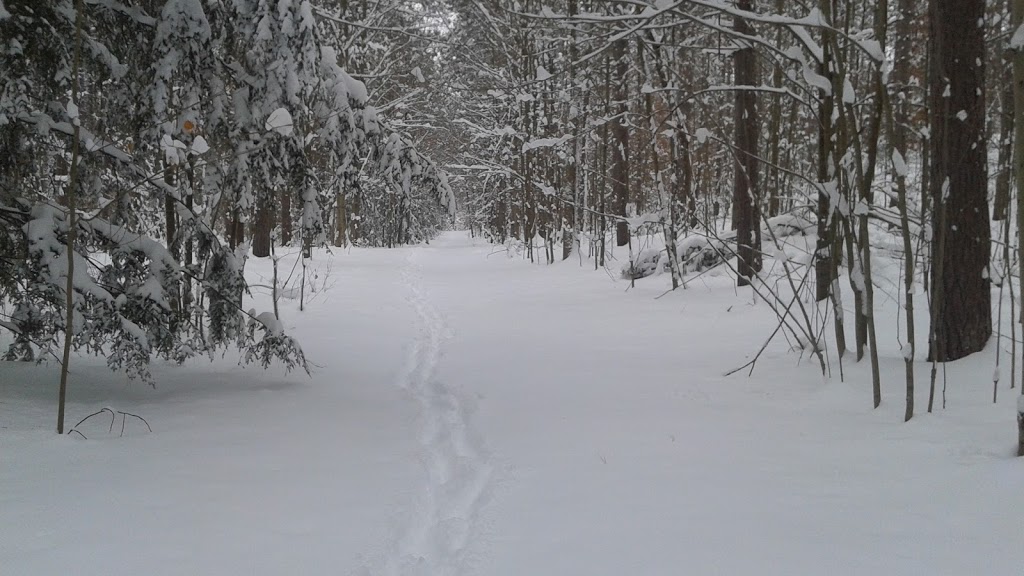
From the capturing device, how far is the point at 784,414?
4645 millimetres

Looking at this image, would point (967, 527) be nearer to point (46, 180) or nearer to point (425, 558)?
point (425, 558)

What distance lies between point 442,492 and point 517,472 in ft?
1.53

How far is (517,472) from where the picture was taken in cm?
Answer: 382

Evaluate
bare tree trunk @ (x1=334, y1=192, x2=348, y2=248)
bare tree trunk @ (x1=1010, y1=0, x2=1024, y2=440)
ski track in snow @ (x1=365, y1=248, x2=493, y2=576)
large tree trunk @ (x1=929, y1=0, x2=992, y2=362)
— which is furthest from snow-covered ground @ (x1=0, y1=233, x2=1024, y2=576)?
bare tree trunk @ (x1=334, y1=192, x2=348, y2=248)

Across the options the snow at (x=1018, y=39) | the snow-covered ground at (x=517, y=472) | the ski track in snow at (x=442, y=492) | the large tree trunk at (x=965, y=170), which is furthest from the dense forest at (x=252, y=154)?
the ski track in snow at (x=442, y=492)

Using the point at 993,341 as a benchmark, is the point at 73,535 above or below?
below

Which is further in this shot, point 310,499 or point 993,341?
point 993,341

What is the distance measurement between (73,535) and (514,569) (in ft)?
6.19

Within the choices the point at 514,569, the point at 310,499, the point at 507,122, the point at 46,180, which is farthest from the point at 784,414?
the point at 507,122

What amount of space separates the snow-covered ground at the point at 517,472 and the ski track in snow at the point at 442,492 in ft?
0.05

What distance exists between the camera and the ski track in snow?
283cm

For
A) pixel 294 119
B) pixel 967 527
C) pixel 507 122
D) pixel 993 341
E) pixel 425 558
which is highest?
pixel 507 122

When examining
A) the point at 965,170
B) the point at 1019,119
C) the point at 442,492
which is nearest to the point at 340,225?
the point at 965,170

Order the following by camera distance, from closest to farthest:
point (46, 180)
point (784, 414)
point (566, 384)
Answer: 1. point (784, 414)
2. point (46, 180)
3. point (566, 384)
